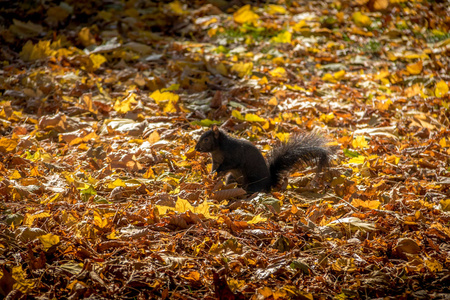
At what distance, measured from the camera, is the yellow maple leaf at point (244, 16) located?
269 inches

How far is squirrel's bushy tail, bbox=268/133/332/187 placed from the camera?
316 cm

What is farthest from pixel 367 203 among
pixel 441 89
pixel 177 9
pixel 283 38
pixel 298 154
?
pixel 177 9

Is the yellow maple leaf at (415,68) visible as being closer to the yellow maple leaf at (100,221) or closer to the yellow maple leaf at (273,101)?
the yellow maple leaf at (273,101)

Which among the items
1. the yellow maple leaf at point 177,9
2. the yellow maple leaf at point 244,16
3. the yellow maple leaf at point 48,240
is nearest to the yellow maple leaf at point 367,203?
the yellow maple leaf at point 48,240

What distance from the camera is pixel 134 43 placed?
19.6ft

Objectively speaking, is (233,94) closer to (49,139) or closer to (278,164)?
(278,164)

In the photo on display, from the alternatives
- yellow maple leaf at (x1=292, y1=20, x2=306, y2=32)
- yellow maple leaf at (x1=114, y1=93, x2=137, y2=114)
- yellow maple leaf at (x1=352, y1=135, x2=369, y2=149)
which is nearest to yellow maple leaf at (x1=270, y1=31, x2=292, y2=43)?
yellow maple leaf at (x1=292, y1=20, x2=306, y2=32)

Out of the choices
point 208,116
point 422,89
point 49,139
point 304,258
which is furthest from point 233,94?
point 304,258

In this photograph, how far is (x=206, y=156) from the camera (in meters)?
3.73

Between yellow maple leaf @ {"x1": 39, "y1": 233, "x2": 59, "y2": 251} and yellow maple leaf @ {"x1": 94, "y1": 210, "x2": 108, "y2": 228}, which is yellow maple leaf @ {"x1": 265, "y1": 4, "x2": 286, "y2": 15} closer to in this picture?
yellow maple leaf @ {"x1": 94, "y1": 210, "x2": 108, "y2": 228}

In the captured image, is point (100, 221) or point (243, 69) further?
point (243, 69)

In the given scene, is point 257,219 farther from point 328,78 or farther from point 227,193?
point 328,78

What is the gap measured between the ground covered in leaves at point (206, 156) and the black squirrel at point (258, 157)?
17cm

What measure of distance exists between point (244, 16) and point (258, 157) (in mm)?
4199
